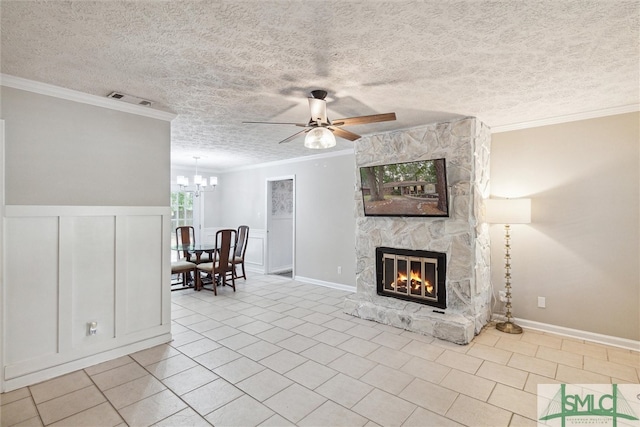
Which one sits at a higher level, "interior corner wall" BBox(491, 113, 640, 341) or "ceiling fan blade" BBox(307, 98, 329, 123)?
"ceiling fan blade" BBox(307, 98, 329, 123)

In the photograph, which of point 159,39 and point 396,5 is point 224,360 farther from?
point 396,5

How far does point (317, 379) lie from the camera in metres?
2.71

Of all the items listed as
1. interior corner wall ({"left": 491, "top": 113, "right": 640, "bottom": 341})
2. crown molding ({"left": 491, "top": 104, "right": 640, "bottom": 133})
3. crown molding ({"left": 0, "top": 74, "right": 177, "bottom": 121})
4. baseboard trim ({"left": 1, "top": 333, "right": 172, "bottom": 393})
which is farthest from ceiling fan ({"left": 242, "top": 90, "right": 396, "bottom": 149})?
baseboard trim ({"left": 1, "top": 333, "right": 172, "bottom": 393})

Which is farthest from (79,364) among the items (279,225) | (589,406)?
(279,225)

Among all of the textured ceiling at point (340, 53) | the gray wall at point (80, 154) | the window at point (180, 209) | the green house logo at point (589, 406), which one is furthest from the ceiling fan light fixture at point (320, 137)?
the window at point (180, 209)

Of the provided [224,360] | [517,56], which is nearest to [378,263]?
[224,360]

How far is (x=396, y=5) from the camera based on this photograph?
66.6 inches

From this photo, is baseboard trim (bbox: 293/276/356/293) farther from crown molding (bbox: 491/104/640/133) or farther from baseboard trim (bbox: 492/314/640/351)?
crown molding (bbox: 491/104/640/133)

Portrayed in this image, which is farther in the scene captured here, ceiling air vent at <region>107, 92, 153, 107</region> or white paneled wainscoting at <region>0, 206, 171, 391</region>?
ceiling air vent at <region>107, 92, 153, 107</region>

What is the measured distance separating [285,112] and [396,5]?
1932 mm

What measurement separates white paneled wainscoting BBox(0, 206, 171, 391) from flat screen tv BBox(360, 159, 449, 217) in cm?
249

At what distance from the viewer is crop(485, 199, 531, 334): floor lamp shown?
11.5 feet

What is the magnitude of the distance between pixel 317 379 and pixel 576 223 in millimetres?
3213

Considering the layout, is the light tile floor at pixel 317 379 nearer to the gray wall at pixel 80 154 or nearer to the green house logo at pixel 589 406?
the green house logo at pixel 589 406
